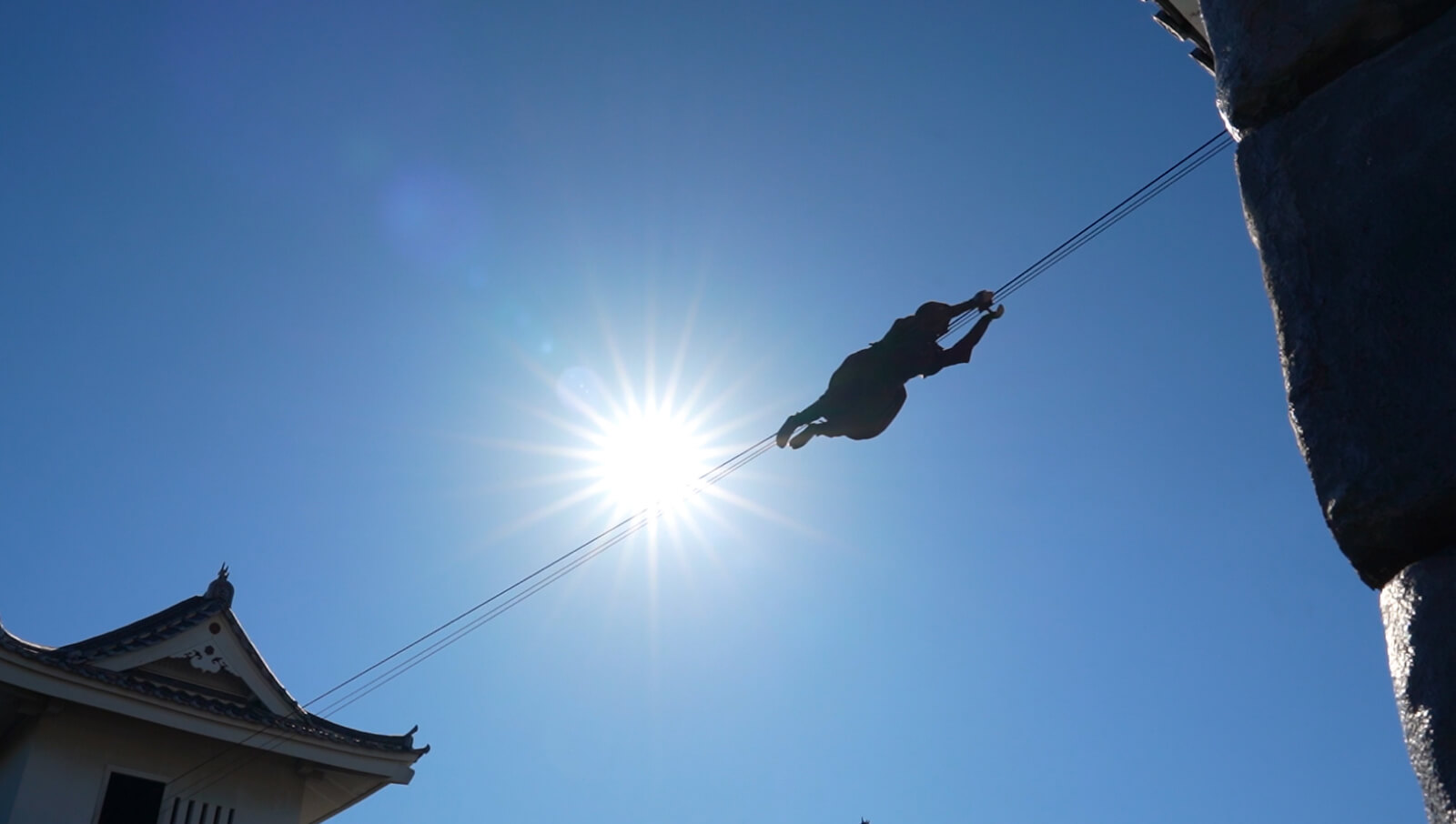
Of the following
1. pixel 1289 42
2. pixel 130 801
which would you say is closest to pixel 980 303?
pixel 1289 42

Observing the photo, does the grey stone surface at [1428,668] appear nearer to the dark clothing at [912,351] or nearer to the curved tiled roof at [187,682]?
the dark clothing at [912,351]

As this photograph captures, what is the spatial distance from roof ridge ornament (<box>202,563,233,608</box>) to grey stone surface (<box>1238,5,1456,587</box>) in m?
16.7

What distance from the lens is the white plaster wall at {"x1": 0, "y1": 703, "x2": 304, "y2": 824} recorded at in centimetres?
1301

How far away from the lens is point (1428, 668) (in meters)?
1.58

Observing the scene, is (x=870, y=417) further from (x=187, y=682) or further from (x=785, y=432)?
(x=187, y=682)

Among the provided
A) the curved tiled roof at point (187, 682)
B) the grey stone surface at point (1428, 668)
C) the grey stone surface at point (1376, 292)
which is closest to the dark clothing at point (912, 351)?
the grey stone surface at point (1376, 292)

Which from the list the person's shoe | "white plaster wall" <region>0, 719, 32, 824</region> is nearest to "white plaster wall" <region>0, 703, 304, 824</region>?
"white plaster wall" <region>0, 719, 32, 824</region>

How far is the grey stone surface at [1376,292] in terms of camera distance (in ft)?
5.48

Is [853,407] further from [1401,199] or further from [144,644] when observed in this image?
[144,644]

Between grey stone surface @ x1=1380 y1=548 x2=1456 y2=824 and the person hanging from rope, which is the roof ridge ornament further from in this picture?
grey stone surface @ x1=1380 y1=548 x2=1456 y2=824

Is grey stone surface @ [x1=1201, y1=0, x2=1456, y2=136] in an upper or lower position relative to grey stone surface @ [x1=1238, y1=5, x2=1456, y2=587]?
upper

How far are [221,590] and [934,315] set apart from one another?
14.1 meters

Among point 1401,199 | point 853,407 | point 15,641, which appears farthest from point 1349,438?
point 15,641

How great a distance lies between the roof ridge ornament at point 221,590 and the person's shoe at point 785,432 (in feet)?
41.7
